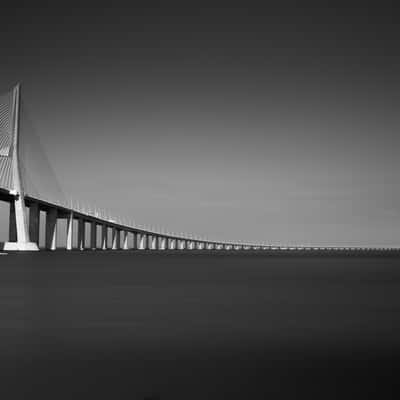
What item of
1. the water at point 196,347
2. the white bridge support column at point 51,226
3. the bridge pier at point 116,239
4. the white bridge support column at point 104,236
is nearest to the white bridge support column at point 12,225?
the white bridge support column at point 51,226

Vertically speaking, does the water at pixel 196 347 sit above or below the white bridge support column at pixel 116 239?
above

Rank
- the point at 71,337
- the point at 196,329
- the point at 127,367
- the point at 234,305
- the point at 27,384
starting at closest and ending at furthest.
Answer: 1. the point at 27,384
2. the point at 127,367
3. the point at 71,337
4. the point at 196,329
5. the point at 234,305

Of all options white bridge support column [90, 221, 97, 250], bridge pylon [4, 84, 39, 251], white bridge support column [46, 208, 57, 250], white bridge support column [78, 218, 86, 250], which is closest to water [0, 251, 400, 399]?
bridge pylon [4, 84, 39, 251]

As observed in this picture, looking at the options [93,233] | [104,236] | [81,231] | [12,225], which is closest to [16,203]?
[12,225]

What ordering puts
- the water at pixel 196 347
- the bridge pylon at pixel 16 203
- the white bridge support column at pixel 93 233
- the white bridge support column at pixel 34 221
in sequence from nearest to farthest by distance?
the water at pixel 196 347
the bridge pylon at pixel 16 203
the white bridge support column at pixel 34 221
the white bridge support column at pixel 93 233

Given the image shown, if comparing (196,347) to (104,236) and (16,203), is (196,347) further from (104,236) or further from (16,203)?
(104,236)

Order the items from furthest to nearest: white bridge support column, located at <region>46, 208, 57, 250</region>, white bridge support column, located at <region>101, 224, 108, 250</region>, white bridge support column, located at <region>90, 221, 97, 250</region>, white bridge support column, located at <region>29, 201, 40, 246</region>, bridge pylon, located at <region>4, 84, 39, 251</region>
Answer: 1. white bridge support column, located at <region>101, 224, 108, 250</region>
2. white bridge support column, located at <region>90, 221, 97, 250</region>
3. white bridge support column, located at <region>46, 208, 57, 250</region>
4. white bridge support column, located at <region>29, 201, 40, 246</region>
5. bridge pylon, located at <region>4, 84, 39, 251</region>

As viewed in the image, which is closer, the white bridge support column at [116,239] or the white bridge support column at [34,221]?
the white bridge support column at [34,221]

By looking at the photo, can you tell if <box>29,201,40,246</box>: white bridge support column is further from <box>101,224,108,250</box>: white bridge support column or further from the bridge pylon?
<box>101,224,108,250</box>: white bridge support column

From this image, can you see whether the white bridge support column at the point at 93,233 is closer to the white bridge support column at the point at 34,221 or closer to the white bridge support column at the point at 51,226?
the white bridge support column at the point at 51,226

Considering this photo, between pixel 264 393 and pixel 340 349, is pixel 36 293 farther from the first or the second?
pixel 264 393

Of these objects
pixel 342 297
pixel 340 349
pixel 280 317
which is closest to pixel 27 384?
pixel 340 349
